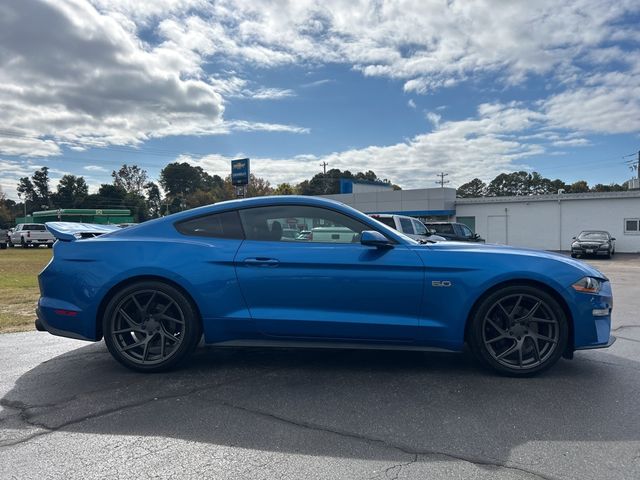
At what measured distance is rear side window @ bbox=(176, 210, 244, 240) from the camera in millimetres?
4062

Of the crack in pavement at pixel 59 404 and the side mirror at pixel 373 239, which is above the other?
the side mirror at pixel 373 239

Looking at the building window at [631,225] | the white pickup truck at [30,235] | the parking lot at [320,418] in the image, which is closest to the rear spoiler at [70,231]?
the parking lot at [320,418]

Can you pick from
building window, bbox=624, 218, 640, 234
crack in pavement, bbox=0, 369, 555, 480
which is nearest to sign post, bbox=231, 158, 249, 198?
building window, bbox=624, 218, 640, 234

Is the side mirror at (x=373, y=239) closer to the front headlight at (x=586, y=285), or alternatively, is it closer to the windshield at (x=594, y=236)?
the front headlight at (x=586, y=285)

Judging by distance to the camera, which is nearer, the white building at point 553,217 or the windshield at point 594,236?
the windshield at point 594,236

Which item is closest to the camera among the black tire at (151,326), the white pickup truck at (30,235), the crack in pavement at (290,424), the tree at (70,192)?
the crack in pavement at (290,424)

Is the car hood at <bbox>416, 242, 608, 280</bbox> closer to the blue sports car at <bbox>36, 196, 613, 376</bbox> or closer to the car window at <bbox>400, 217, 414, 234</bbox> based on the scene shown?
the blue sports car at <bbox>36, 196, 613, 376</bbox>

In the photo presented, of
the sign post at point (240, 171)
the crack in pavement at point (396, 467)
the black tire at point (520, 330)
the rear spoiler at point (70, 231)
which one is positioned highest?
the sign post at point (240, 171)

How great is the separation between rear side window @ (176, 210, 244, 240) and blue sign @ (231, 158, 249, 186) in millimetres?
25119

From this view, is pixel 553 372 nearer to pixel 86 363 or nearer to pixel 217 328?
pixel 217 328

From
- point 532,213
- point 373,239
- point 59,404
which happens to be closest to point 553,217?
point 532,213

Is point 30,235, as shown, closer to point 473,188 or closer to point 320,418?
point 320,418

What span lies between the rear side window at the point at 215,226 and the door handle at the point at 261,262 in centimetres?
29

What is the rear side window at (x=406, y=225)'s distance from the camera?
1301 centimetres
